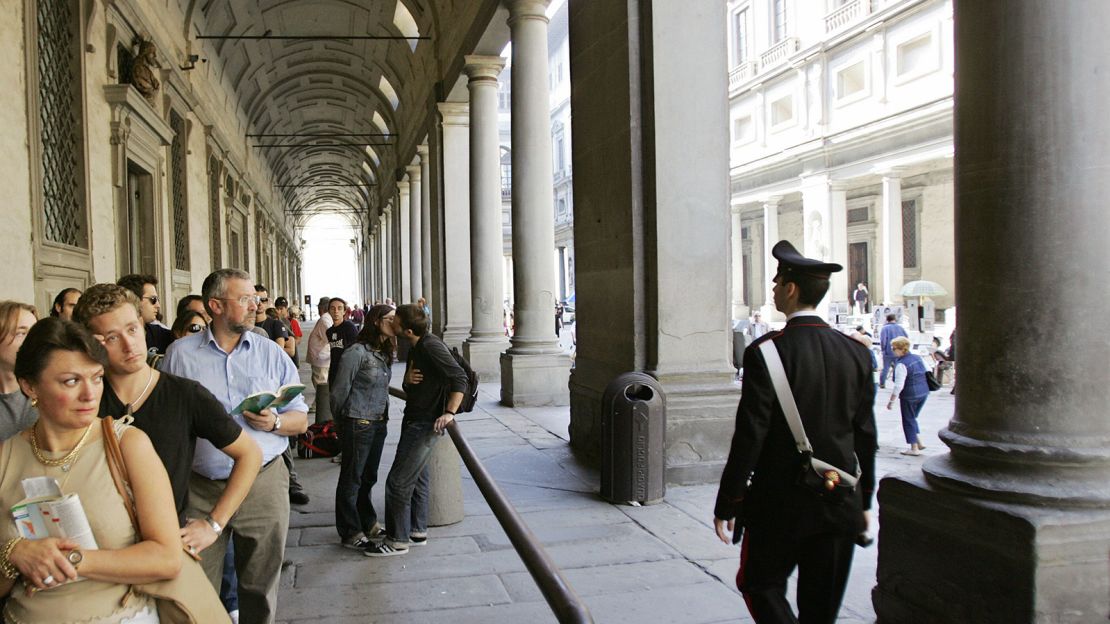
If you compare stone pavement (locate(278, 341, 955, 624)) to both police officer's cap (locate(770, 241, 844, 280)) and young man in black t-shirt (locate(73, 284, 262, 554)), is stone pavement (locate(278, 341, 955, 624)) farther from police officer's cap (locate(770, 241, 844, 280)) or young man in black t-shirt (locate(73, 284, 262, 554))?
police officer's cap (locate(770, 241, 844, 280))

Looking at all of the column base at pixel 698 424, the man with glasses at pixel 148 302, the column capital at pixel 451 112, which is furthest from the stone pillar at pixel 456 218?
the column base at pixel 698 424

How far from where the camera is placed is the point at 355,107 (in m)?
36.9

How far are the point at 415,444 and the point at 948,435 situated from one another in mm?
3213

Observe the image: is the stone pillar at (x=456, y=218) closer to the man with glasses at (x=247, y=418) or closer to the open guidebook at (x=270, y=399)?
the man with glasses at (x=247, y=418)

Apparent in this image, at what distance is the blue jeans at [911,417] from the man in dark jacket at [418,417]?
19.2 feet

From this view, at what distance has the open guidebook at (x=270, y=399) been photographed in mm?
3215

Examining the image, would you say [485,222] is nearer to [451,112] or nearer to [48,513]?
[451,112]

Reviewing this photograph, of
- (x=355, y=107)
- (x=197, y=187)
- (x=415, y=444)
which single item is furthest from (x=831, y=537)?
(x=355, y=107)

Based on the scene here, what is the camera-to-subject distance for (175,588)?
2.22m

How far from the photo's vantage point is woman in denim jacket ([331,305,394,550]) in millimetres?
5441

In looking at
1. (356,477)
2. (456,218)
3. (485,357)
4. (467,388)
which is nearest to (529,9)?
(485,357)

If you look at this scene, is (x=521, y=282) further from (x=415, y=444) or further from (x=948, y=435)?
(x=948, y=435)

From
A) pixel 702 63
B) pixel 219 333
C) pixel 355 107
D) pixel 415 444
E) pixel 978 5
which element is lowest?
pixel 415 444

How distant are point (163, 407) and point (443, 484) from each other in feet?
10.8
